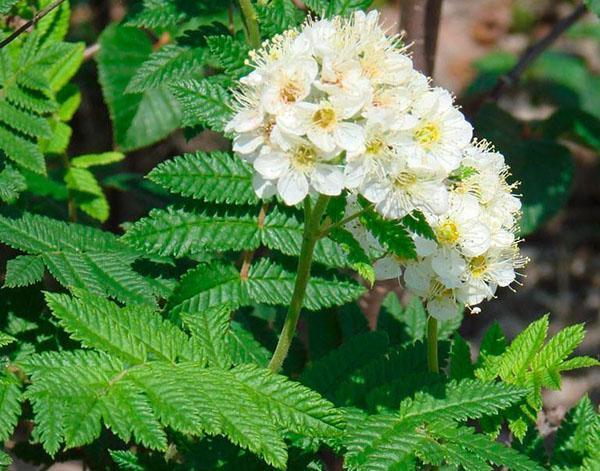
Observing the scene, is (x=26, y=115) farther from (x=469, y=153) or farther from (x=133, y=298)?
(x=469, y=153)

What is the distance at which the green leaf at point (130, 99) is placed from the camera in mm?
2852

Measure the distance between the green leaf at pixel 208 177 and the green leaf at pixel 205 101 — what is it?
3.0 inches

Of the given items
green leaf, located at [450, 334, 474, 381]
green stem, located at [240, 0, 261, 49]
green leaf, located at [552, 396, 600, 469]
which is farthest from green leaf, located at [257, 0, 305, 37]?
green leaf, located at [552, 396, 600, 469]

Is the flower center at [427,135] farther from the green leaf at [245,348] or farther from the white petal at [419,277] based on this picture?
the green leaf at [245,348]

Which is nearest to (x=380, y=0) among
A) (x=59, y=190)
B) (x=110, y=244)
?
(x=59, y=190)

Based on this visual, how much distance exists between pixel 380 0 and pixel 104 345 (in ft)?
16.2

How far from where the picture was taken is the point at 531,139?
3.12m

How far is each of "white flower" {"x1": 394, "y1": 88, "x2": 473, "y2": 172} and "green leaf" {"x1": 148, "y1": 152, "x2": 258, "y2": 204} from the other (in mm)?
529

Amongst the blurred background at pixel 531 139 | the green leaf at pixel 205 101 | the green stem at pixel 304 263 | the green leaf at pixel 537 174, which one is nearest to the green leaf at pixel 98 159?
the blurred background at pixel 531 139

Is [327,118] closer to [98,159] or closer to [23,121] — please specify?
[23,121]

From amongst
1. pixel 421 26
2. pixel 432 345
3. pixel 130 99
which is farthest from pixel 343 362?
pixel 130 99

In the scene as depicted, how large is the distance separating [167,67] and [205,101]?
0.87ft

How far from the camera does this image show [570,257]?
5.23 metres

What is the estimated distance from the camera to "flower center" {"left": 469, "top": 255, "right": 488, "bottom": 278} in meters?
1.79
